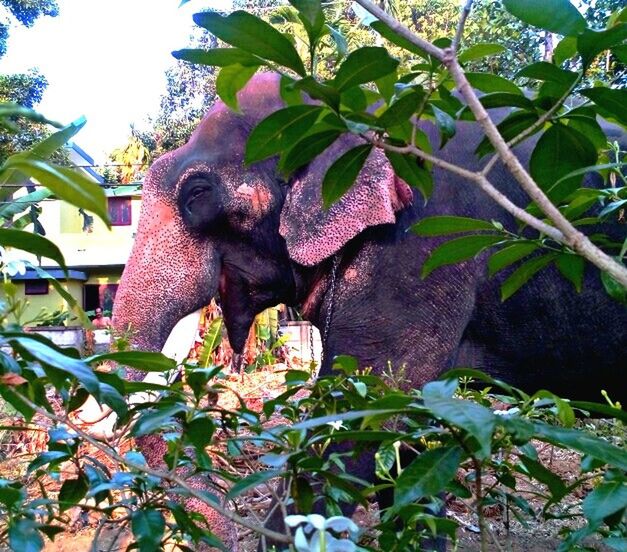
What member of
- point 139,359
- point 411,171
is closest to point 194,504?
point 411,171

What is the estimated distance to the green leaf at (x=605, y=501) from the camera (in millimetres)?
598

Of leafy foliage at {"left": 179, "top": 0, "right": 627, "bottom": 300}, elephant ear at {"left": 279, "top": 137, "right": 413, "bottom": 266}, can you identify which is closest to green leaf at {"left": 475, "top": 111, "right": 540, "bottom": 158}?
leafy foliage at {"left": 179, "top": 0, "right": 627, "bottom": 300}

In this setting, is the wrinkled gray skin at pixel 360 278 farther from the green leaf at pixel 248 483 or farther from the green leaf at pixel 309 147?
the green leaf at pixel 248 483

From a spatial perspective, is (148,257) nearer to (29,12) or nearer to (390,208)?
(390,208)

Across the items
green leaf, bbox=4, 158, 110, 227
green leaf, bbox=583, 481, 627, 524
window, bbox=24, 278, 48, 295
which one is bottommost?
window, bbox=24, 278, 48, 295

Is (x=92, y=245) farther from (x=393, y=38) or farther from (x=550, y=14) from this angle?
(x=550, y=14)

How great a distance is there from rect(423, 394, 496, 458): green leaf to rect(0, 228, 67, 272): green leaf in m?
0.29

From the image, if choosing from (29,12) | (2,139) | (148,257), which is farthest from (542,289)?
(29,12)

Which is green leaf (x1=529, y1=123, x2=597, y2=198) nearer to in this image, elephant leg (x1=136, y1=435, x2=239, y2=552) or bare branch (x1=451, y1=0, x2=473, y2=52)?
bare branch (x1=451, y1=0, x2=473, y2=52)

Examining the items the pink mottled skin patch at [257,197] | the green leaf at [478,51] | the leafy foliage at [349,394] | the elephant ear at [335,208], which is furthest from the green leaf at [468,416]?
the pink mottled skin patch at [257,197]

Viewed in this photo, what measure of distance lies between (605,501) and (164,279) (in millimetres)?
2676

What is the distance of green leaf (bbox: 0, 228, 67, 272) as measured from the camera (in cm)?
64

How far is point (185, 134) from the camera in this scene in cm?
1902

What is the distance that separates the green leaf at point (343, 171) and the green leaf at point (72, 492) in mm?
430
